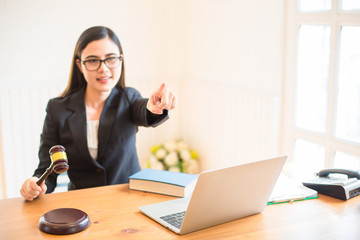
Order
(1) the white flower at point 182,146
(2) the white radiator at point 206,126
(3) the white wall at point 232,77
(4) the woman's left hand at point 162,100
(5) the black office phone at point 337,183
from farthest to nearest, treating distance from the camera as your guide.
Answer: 1. (1) the white flower at point 182,146
2. (2) the white radiator at point 206,126
3. (3) the white wall at point 232,77
4. (4) the woman's left hand at point 162,100
5. (5) the black office phone at point 337,183

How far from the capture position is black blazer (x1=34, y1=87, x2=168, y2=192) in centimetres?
215

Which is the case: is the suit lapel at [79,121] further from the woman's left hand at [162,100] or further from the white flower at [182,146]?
the white flower at [182,146]

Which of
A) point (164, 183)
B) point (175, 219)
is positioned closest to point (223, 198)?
point (175, 219)

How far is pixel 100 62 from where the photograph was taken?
6.98 ft

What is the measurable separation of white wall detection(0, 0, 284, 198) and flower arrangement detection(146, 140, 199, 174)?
3.9 inches

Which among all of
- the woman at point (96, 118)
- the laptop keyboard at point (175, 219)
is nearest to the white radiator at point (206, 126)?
the woman at point (96, 118)

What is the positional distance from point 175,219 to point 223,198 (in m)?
0.18

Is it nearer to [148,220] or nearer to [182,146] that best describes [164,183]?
[148,220]

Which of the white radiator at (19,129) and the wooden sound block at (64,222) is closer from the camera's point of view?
the wooden sound block at (64,222)

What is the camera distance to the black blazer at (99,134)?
7.04ft

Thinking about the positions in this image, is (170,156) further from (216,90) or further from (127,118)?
(127,118)

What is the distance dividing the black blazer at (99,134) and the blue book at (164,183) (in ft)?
1.12

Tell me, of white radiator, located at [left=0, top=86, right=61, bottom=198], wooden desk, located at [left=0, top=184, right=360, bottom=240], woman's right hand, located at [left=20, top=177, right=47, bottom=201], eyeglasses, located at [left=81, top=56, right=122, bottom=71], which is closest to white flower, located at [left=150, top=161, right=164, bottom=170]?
white radiator, located at [left=0, top=86, right=61, bottom=198]

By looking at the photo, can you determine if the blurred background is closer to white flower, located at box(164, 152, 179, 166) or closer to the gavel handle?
white flower, located at box(164, 152, 179, 166)
